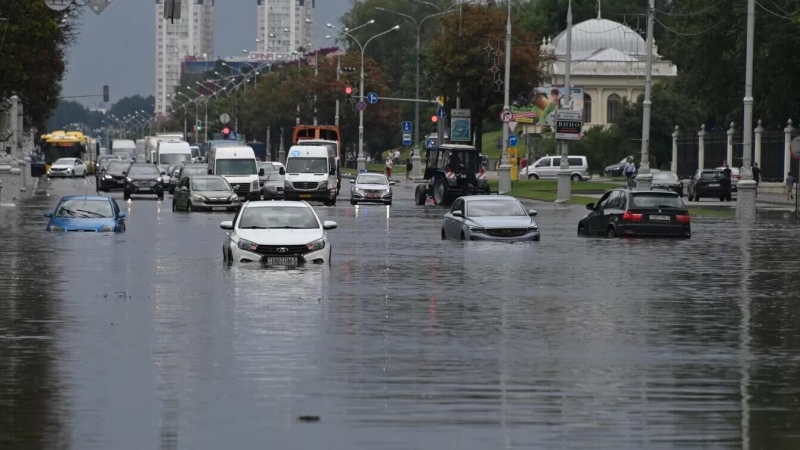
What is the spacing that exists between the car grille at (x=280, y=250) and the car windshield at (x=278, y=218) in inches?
35.7

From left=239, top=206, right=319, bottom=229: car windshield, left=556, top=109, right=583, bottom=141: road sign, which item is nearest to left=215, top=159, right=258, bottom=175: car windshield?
left=556, top=109, right=583, bottom=141: road sign

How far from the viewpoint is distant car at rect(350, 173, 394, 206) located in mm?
63312

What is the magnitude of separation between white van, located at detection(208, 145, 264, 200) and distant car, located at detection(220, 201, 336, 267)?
1448 inches

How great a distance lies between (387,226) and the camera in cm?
4625

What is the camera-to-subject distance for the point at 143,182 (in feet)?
→ 224

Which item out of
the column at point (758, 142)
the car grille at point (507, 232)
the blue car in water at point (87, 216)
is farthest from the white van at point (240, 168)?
the car grille at point (507, 232)

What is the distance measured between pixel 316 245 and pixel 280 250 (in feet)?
2.16

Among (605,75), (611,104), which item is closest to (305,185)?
(605,75)

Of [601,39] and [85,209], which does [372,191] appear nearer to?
[85,209]

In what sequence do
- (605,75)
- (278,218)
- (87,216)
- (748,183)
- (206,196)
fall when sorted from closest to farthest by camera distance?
(278,218), (87,216), (748,183), (206,196), (605,75)

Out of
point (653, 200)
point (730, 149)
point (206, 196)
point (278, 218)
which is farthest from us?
Answer: point (730, 149)

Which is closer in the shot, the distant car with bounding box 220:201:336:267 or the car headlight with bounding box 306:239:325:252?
the distant car with bounding box 220:201:336:267

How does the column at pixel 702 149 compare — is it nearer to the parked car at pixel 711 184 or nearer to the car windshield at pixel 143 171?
the parked car at pixel 711 184

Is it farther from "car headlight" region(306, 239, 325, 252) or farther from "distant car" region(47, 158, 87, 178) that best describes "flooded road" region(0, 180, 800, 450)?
"distant car" region(47, 158, 87, 178)
